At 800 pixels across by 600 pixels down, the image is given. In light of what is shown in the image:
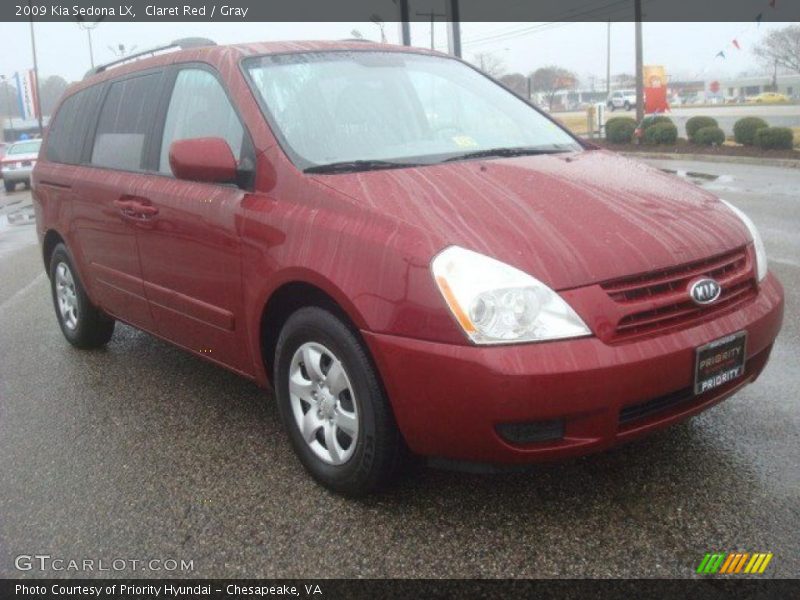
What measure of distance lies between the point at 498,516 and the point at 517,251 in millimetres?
950

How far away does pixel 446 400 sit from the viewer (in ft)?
7.98

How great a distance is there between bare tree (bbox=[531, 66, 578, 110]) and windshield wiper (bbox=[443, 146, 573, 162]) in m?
88.6

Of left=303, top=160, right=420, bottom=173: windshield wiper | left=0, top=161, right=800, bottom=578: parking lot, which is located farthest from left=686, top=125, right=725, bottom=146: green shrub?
left=303, top=160, right=420, bottom=173: windshield wiper

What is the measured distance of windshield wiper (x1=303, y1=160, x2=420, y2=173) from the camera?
3041 millimetres

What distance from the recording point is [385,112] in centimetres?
351

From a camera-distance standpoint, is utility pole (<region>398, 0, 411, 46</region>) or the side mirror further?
utility pole (<region>398, 0, 411, 46</region>)

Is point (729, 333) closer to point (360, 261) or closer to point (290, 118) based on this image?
point (360, 261)

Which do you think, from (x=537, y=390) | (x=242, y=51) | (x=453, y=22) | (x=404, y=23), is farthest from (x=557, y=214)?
(x=404, y=23)

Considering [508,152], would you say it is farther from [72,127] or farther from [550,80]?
[550,80]

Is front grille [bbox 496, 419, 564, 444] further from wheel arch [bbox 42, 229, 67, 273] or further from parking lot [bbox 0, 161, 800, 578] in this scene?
wheel arch [bbox 42, 229, 67, 273]

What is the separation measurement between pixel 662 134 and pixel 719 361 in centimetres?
2140

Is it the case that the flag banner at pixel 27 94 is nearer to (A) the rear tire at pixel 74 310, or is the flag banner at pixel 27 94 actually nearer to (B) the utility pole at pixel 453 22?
(B) the utility pole at pixel 453 22

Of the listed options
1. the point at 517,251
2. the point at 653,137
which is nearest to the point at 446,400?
the point at 517,251

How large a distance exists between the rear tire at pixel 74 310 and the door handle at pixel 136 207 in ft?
3.39
